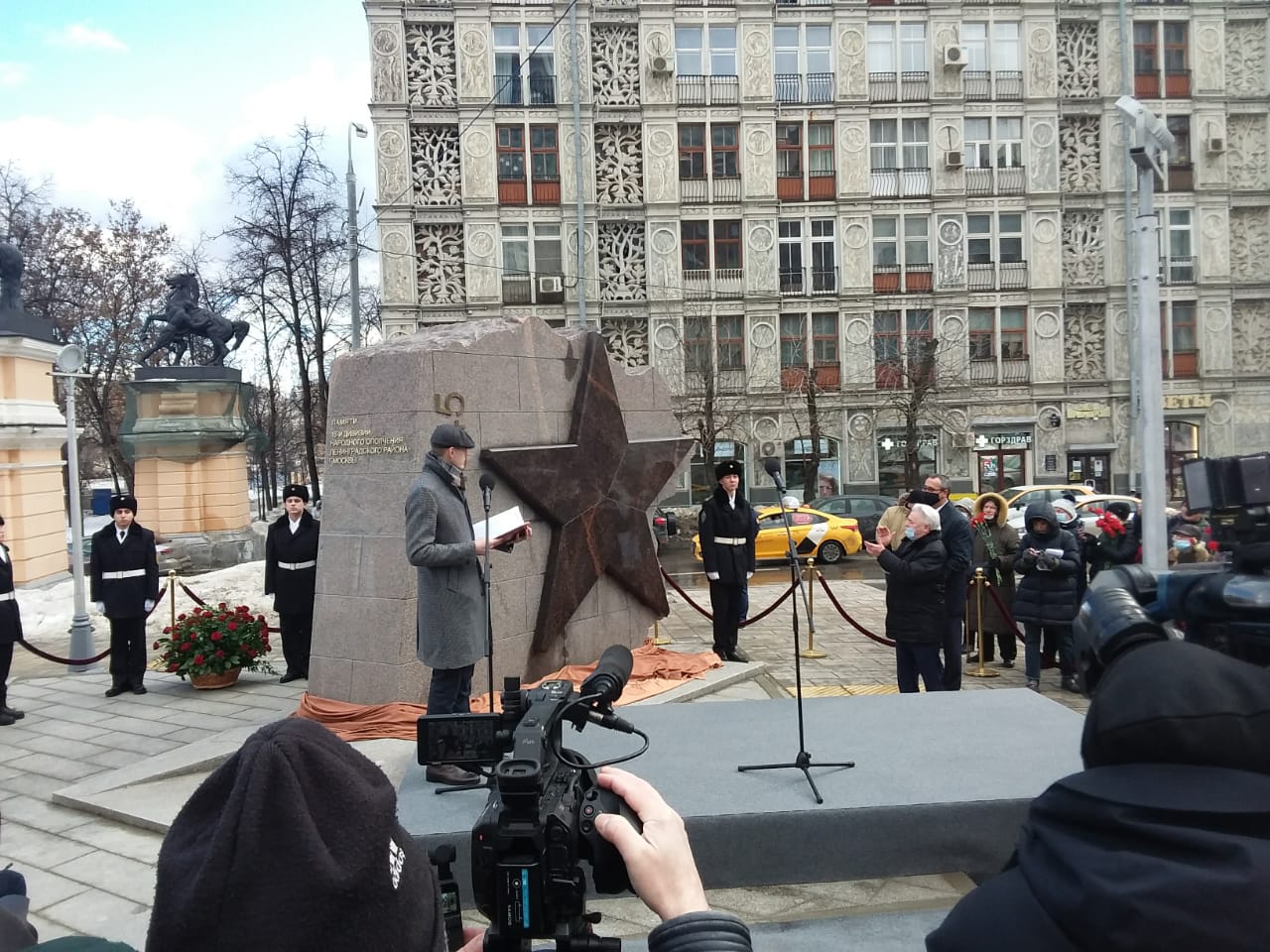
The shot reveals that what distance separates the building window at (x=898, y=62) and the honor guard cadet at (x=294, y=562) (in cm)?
3159

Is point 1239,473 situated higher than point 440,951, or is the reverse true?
point 1239,473

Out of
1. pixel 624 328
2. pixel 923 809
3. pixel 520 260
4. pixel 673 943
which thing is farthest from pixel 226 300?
pixel 673 943

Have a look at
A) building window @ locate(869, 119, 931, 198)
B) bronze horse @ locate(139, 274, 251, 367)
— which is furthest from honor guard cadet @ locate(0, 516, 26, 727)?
building window @ locate(869, 119, 931, 198)

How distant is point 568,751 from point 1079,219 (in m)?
38.2

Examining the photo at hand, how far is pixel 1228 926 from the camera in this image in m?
1.10

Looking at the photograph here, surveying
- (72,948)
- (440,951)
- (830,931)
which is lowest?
(830,931)

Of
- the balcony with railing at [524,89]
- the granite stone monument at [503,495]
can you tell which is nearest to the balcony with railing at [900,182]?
the balcony with railing at [524,89]

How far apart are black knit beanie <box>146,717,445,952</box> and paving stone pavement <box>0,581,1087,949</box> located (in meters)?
3.18

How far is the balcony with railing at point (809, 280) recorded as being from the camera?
34312 mm

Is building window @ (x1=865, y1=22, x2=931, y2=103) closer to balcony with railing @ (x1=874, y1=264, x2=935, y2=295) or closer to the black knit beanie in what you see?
balcony with railing @ (x1=874, y1=264, x2=935, y2=295)

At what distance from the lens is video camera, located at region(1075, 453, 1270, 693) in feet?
5.25

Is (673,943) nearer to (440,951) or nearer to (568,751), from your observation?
(440,951)

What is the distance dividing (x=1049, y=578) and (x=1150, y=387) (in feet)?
6.99

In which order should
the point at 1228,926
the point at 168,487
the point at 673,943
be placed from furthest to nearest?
the point at 168,487 → the point at 673,943 → the point at 1228,926
